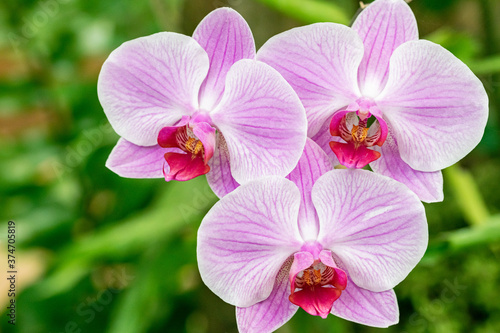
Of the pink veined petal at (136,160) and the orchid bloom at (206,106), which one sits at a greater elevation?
the orchid bloom at (206,106)

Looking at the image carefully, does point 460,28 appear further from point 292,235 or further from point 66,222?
point 292,235

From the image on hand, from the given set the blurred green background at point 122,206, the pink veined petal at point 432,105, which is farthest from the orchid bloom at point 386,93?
the blurred green background at point 122,206

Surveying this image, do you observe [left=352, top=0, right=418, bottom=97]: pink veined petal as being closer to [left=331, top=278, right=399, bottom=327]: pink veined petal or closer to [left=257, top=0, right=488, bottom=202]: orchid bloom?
[left=257, top=0, right=488, bottom=202]: orchid bloom

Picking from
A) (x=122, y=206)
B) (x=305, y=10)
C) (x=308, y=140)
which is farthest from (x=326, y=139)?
(x=122, y=206)

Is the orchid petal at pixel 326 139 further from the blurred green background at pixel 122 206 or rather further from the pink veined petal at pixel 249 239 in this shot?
the blurred green background at pixel 122 206

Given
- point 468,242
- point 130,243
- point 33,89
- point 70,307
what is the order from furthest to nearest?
point 33,89 < point 70,307 < point 130,243 < point 468,242

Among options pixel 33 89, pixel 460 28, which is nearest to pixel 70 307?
pixel 33 89
